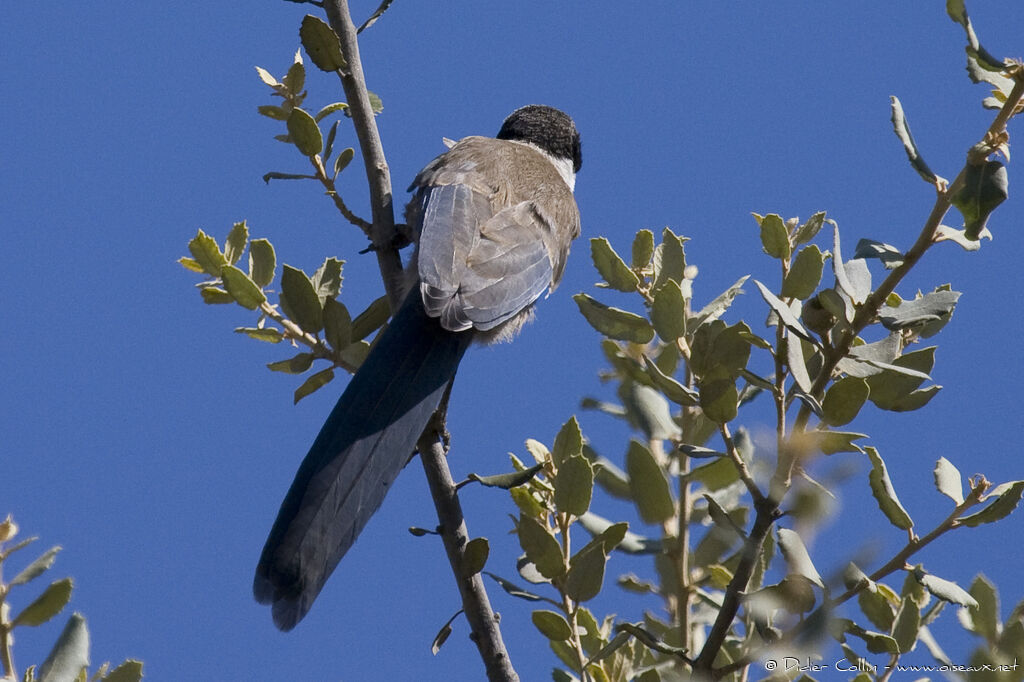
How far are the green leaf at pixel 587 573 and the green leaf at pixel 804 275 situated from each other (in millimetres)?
565

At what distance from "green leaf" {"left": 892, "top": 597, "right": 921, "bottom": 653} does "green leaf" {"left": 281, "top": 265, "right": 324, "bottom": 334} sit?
1.22 meters

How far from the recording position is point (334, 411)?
2432 millimetres

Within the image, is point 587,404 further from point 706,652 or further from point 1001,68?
point 1001,68

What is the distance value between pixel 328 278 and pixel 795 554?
115 centimetres

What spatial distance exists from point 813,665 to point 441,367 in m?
1.14

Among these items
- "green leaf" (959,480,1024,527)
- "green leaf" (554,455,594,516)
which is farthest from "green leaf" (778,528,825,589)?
"green leaf" (554,455,594,516)

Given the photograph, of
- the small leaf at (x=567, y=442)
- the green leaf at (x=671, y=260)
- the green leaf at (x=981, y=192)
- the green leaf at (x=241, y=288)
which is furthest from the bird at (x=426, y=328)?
the green leaf at (x=981, y=192)

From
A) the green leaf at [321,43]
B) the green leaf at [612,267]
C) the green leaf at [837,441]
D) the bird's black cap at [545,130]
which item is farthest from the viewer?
the bird's black cap at [545,130]

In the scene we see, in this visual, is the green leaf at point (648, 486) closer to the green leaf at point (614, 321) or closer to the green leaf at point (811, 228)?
the green leaf at point (614, 321)

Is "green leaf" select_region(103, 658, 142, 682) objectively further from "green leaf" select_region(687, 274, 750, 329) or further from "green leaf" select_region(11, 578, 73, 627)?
"green leaf" select_region(687, 274, 750, 329)

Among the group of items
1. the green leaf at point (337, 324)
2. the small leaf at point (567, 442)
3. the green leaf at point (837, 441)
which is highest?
the green leaf at point (337, 324)

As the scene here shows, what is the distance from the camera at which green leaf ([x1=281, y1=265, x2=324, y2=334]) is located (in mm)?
2251

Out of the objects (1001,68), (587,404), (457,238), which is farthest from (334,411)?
(1001,68)

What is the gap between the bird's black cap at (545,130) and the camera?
4.37 meters
